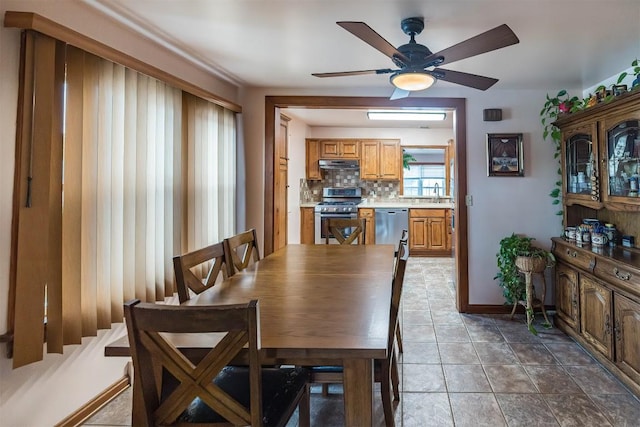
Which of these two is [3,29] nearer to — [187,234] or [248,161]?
[187,234]

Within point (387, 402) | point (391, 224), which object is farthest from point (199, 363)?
point (391, 224)

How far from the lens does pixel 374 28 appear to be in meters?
2.10

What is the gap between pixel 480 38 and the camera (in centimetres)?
161

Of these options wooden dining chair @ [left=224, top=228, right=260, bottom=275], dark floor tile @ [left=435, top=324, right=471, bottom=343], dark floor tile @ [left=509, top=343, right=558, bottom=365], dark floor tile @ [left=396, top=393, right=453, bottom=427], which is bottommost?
dark floor tile @ [left=396, top=393, right=453, bottom=427]

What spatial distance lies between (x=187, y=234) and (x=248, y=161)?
1.17 m

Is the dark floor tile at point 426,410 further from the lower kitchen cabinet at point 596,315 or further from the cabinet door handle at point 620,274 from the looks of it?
the cabinet door handle at point 620,274

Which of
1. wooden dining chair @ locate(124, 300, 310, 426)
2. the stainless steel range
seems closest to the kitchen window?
the stainless steel range

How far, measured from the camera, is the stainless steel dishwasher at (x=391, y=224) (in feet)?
18.9

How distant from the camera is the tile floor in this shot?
1.85m

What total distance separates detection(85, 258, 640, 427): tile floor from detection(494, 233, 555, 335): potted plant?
10.1 inches

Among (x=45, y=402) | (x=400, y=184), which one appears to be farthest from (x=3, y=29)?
(x=400, y=184)

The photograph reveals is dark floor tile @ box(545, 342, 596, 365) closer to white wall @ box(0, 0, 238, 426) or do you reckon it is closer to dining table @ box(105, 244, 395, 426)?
dining table @ box(105, 244, 395, 426)

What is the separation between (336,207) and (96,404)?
4267mm

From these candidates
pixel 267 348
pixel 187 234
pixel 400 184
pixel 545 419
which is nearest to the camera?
pixel 267 348
